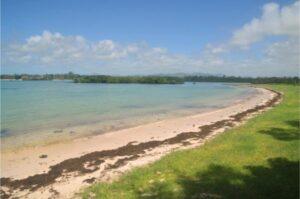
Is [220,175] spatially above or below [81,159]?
above

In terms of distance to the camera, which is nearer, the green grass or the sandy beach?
the green grass

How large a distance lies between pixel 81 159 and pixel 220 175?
22.4 feet

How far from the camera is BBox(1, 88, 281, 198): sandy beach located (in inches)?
439

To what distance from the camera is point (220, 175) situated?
34.1 feet

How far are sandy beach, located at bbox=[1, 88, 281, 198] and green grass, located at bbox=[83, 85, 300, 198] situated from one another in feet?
4.73

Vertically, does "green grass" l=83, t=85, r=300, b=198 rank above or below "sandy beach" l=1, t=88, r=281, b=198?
above

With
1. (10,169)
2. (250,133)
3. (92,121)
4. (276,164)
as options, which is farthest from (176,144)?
(92,121)

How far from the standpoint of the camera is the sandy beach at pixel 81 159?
36.6ft

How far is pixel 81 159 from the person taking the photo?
14633 mm

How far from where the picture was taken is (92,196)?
9359 millimetres

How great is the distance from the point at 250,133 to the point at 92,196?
10958 mm

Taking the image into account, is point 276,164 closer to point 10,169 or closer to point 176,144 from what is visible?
point 176,144

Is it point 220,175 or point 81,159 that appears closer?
point 220,175

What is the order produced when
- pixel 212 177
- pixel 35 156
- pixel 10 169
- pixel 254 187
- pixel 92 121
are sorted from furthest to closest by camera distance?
pixel 92 121 → pixel 35 156 → pixel 10 169 → pixel 212 177 → pixel 254 187
